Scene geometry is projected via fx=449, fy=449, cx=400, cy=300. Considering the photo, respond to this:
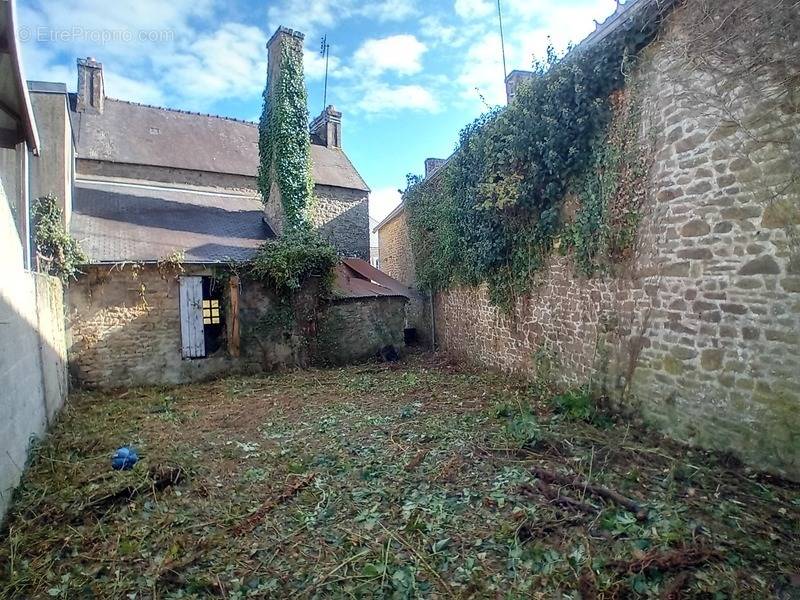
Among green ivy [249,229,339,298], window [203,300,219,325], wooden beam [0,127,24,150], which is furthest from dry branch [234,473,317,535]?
window [203,300,219,325]

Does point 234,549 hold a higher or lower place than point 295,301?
lower

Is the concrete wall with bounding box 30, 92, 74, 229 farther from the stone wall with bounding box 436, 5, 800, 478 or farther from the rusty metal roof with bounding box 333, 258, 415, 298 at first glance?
the stone wall with bounding box 436, 5, 800, 478

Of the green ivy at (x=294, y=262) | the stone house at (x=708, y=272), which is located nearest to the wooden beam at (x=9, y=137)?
the green ivy at (x=294, y=262)

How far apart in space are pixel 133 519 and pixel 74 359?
6.53 meters

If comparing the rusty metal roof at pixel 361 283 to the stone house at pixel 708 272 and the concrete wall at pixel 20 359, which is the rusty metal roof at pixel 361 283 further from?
the stone house at pixel 708 272

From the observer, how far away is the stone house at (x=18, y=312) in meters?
4.02

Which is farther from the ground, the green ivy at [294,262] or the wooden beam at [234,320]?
the green ivy at [294,262]

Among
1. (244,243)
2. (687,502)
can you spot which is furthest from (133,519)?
(244,243)

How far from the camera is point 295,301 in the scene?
35.9 feet

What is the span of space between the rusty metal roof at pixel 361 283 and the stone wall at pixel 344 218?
5.81 ft

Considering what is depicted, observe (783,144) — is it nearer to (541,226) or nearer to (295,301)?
(541,226)

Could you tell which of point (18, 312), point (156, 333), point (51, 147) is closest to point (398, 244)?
point (156, 333)

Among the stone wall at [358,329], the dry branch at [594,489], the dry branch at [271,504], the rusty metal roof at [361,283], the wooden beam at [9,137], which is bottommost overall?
the dry branch at [271,504]

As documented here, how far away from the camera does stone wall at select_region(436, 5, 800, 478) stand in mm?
4168
